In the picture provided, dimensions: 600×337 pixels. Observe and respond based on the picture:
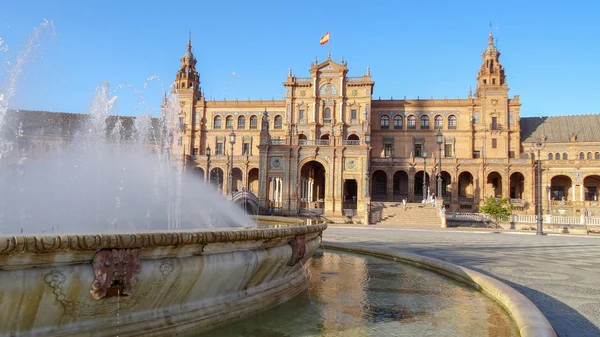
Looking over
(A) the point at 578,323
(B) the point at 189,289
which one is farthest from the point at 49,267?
(A) the point at 578,323

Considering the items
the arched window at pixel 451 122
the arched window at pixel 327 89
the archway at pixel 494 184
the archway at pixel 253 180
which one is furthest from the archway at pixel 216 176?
the archway at pixel 494 184

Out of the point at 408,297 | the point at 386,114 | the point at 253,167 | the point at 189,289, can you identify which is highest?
the point at 386,114

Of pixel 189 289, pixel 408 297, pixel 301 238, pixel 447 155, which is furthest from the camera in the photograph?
pixel 447 155

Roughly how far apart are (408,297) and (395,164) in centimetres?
4539

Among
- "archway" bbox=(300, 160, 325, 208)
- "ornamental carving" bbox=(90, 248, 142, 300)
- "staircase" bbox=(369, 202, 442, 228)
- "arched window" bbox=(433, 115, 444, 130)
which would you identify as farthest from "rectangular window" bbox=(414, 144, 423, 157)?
"ornamental carving" bbox=(90, 248, 142, 300)

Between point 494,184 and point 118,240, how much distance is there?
55907 millimetres

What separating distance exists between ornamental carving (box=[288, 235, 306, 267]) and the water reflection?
25.3 inches

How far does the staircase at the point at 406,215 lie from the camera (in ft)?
112

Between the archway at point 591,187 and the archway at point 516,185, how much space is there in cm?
773

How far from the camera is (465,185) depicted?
53562 millimetres

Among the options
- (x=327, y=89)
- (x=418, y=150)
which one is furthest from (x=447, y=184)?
(x=327, y=89)

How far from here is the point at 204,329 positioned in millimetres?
4715

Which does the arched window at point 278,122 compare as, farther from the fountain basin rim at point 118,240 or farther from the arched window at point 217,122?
the fountain basin rim at point 118,240

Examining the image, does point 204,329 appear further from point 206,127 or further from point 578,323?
point 206,127
